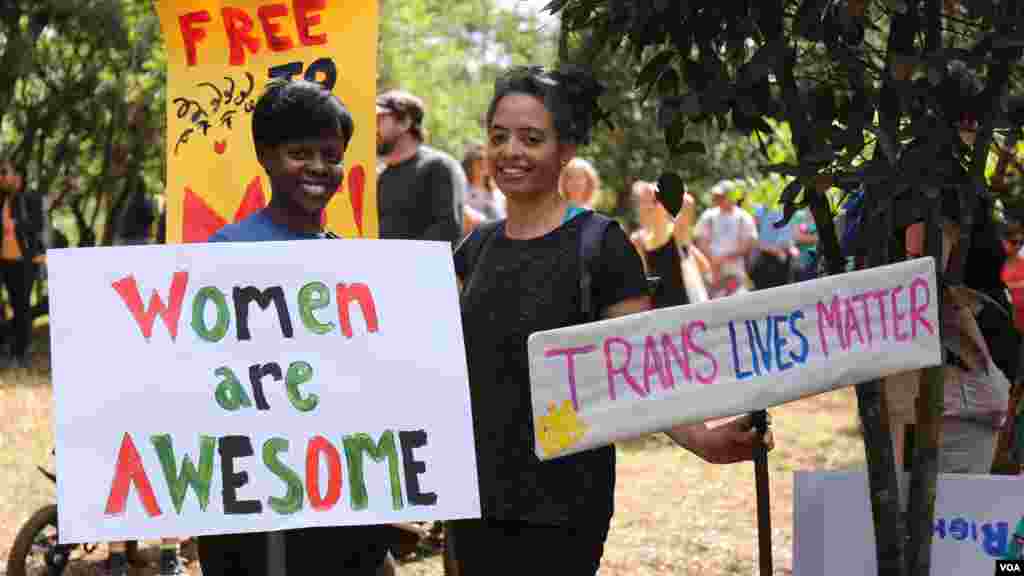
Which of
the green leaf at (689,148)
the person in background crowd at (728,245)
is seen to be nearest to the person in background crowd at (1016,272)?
the green leaf at (689,148)

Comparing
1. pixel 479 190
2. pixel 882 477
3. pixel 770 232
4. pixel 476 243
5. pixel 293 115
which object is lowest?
pixel 882 477

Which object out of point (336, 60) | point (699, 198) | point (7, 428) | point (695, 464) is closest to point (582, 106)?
point (336, 60)

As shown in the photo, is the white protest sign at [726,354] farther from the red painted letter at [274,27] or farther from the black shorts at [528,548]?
the red painted letter at [274,27]

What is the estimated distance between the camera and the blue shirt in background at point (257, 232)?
A: 3553mm

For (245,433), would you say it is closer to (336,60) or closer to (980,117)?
(980,117)

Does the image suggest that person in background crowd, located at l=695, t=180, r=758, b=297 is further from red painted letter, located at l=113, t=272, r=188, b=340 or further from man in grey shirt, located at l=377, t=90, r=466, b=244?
red painted letter, located at l=113, t=272, r=188, b=340

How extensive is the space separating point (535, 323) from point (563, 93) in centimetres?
52

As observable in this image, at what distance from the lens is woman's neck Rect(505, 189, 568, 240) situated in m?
3.68

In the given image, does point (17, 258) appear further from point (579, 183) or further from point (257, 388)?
point (257, 388)

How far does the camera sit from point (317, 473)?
3.18 meters

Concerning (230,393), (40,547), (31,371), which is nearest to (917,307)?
(230,393)

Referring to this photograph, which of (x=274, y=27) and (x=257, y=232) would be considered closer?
(x=257, y=232)

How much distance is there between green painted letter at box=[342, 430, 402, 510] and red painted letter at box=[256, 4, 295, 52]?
237 cm

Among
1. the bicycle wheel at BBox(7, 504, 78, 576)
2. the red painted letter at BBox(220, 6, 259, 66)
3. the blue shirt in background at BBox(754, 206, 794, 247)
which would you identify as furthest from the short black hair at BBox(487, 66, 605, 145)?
the blue shirt in background at BBox(754, 206, 794, 247)
